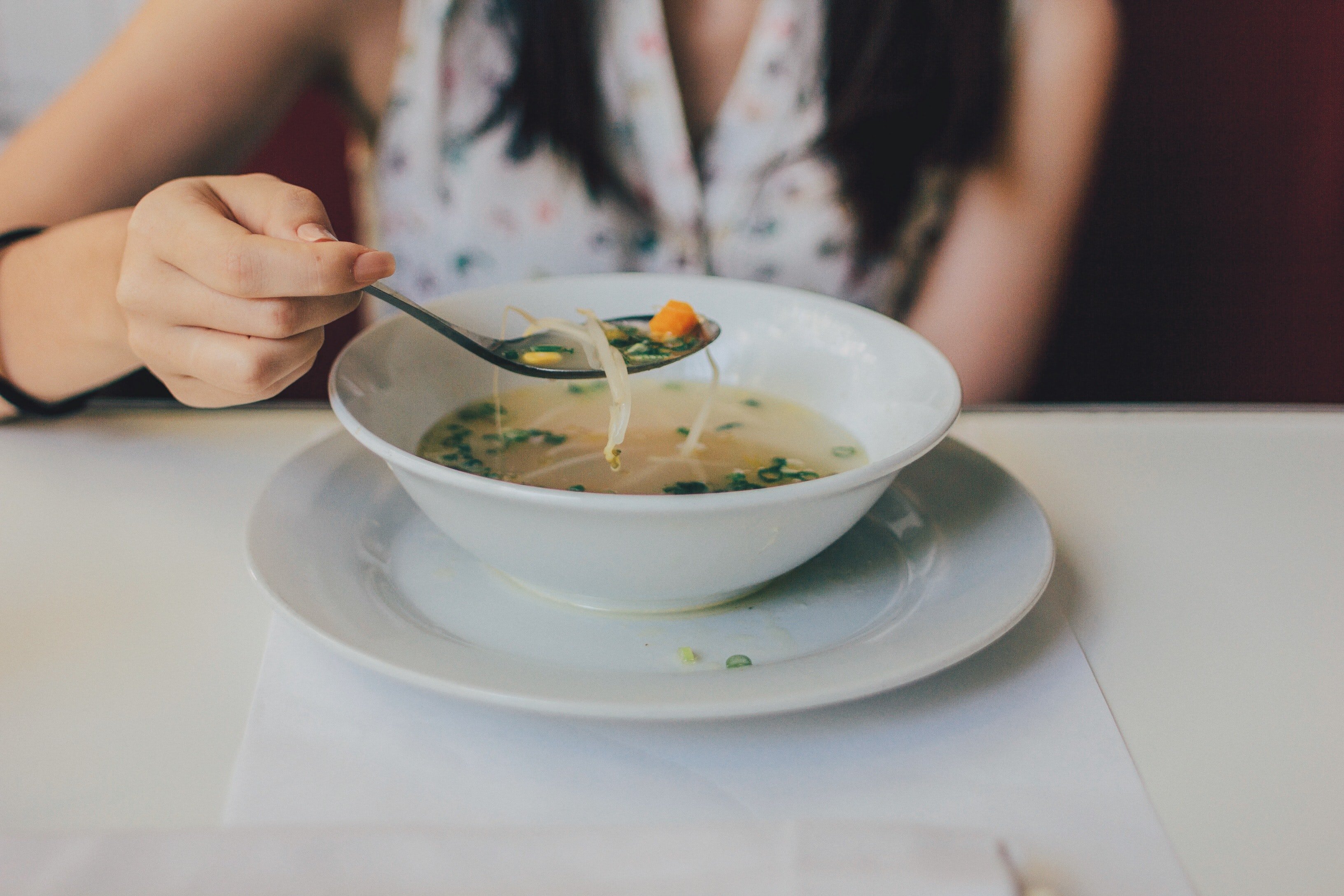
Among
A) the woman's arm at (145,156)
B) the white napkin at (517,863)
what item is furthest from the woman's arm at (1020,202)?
the white napkin at (517,863)

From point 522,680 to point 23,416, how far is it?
28.5 inches

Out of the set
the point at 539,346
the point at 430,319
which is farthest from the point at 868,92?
the point at 430,319

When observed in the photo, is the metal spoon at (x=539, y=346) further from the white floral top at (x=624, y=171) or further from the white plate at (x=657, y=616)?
the white floral top at (x=624, y=171)

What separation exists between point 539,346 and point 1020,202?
1.18 metres

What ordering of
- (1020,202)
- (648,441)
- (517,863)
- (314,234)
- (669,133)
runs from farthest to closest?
(1020,202), (669,133), (648,441), (314,234), (517,863)

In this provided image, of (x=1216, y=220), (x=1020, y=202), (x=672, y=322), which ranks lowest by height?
(x=1216, y=220)

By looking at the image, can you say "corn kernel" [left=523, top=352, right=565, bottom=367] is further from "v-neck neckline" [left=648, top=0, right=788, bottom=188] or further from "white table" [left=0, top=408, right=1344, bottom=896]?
"v-neck neckline" [left=648, top=0, right=788, bottom=188]

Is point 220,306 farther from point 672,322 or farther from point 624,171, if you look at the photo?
point 624,171

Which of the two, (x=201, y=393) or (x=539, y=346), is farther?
(x=539, y=346)

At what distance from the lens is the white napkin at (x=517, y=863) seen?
38 cm

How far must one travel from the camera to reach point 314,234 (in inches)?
24.4

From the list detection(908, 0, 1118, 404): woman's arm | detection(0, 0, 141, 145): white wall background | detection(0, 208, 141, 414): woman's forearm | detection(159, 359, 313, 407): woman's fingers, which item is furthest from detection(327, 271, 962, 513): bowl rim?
detection(0, 0, 141, 145): white wall background

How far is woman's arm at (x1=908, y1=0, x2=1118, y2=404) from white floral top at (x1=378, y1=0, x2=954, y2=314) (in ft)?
0.76

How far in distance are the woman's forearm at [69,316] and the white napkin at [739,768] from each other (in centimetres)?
48
